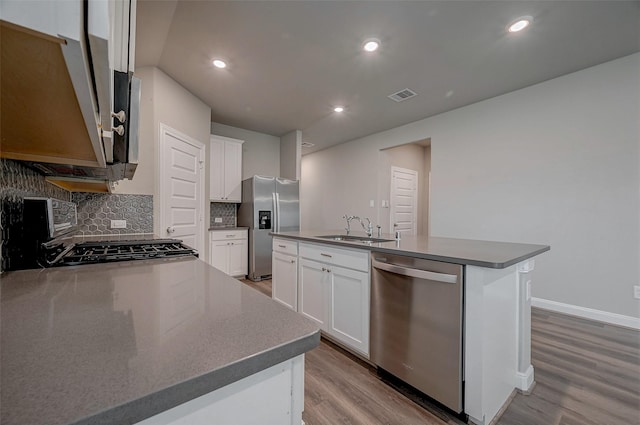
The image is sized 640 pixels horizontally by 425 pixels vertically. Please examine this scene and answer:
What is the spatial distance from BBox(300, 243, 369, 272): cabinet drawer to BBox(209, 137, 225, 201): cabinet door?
2.70m

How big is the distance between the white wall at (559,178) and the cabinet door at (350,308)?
265 centimetres

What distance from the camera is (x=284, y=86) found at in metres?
3.42

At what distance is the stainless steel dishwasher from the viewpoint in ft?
4.60

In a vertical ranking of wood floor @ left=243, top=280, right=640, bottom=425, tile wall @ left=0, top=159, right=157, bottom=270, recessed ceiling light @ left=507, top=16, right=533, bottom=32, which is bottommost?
wood floor @ left=243, top=280, right=640, bottom=425

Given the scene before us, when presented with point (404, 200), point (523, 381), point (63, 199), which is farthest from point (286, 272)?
point (404, 200)

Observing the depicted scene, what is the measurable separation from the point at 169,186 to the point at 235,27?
1.86m

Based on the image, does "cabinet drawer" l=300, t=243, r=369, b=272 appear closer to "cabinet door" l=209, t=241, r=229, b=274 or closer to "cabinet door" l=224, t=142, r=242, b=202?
"cabinet door" l=209, t=241, r=229, b=274

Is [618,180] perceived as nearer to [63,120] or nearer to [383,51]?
[383,51]

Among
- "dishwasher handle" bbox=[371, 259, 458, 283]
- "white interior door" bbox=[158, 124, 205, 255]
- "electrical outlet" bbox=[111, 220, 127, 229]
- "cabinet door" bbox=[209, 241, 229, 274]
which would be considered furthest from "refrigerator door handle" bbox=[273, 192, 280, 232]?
"dishwasher handle" bbox=[371, 259, 458, 283]

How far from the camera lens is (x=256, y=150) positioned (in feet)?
17.6

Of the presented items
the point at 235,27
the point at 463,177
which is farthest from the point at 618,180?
the point at 235,27

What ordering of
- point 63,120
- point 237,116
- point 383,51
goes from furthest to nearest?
1. point 237,116
2. point 383,51
3. point 63,120

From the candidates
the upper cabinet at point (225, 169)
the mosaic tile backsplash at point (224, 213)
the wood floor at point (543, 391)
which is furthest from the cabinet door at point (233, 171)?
the wood floor at point (543, 391)

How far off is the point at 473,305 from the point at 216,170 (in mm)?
4294
